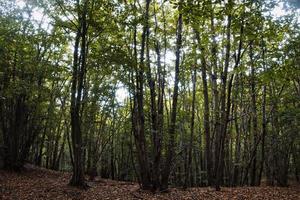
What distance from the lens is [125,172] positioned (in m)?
33.9

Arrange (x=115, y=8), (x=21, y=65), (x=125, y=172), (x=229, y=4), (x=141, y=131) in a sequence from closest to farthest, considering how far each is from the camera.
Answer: (x=229, y=4), (x=115, y=8), (x=141, y=131), (x=21, y=65), (x=125, y=172)

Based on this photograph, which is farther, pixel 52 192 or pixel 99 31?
pixel 99 31

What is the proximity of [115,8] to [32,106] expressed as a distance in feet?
28.4

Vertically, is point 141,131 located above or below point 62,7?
below

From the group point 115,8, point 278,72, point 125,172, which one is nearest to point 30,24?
point 115,8

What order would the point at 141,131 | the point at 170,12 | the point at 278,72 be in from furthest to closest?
the point at 170,12 → the point at 141,131 → the point at 278,72

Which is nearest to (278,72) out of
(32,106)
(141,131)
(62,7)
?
(141,131)

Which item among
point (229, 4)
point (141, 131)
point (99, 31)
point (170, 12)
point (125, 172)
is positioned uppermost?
point (170, 12)

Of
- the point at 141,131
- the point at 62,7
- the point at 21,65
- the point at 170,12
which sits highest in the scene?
the point at 170,12

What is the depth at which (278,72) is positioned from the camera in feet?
25.4

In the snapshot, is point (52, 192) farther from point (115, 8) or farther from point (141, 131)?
Answer: point (115, 8)

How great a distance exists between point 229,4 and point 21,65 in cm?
1324

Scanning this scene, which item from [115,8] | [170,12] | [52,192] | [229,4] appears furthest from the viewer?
[170,12]

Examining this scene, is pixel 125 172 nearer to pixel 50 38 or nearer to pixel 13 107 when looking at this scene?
pixel 13 107
